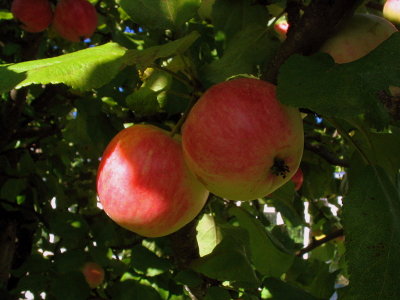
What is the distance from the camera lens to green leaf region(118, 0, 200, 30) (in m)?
0.84

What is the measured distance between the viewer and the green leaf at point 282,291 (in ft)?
3.54

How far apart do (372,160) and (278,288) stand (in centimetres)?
47

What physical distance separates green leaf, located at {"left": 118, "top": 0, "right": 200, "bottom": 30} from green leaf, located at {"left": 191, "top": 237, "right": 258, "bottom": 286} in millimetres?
563

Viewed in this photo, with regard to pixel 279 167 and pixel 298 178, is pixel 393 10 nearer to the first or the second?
pixel 279 167

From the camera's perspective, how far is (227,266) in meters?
0.98

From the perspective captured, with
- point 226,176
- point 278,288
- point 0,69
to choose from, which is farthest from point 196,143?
point 278,288

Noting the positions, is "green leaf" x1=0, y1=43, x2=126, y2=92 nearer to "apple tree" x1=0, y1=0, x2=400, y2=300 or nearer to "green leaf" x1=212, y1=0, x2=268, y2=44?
"apple tree" x1=0, y1=0, x2=400, y2=300

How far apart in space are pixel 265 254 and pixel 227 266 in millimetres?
260

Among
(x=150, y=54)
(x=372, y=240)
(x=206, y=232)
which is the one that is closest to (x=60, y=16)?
(x=206, y=232)

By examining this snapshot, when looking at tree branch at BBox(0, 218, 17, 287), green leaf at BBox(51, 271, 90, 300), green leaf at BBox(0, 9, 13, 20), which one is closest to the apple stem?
green leaf at BBox(51, 271, 90, 300)

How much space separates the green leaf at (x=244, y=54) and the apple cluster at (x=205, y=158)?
0.07 metres

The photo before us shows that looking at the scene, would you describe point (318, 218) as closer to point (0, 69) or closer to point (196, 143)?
point (196, 143)

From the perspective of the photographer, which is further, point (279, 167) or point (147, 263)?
point (147, 263)

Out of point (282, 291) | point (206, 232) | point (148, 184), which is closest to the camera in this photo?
point (148, 184)
